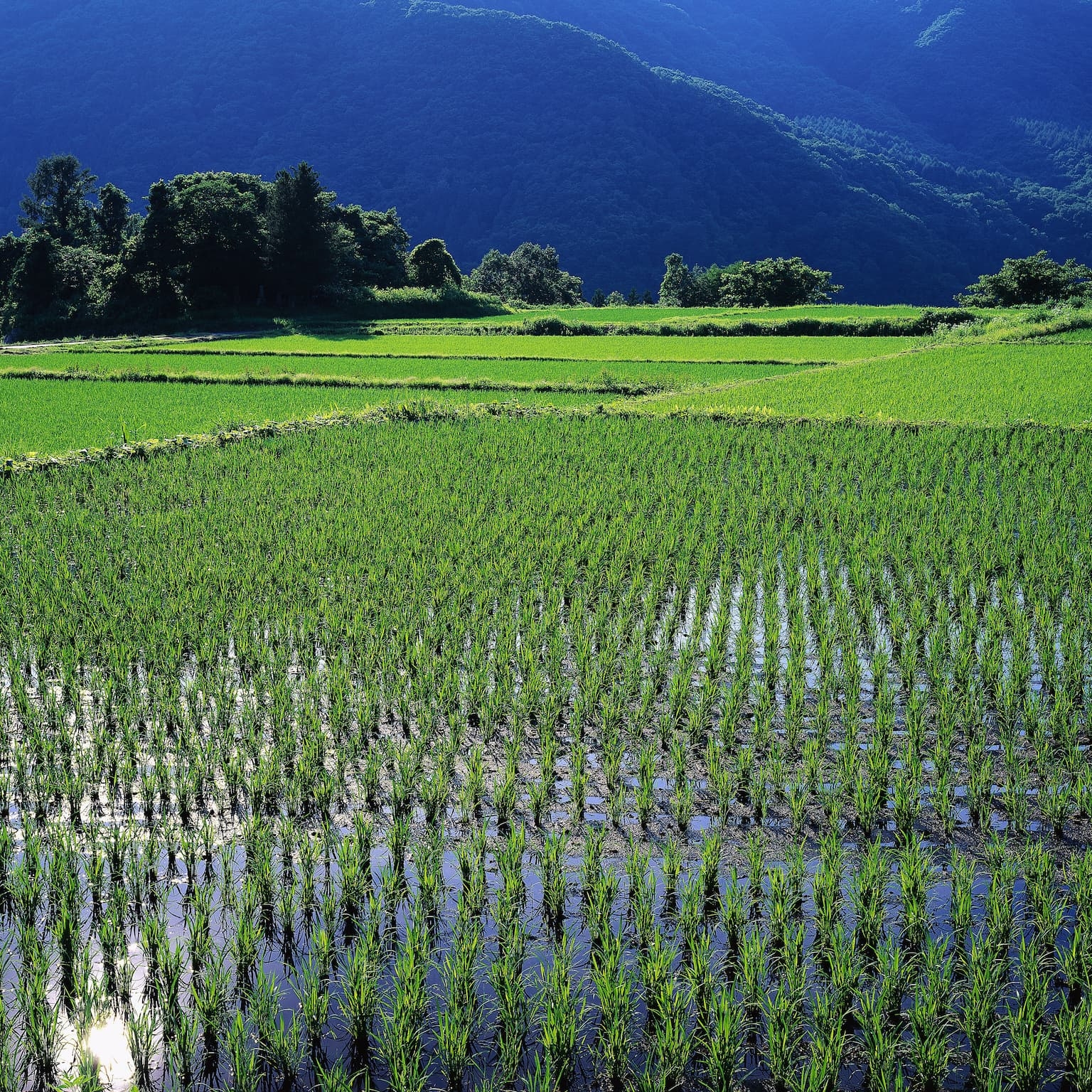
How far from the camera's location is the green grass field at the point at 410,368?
754 inches

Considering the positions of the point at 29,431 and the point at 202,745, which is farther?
the point at 29,431

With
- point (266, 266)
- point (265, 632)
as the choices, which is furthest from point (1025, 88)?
point (265, 632)

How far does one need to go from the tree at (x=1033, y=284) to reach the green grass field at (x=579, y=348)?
14.7 meters

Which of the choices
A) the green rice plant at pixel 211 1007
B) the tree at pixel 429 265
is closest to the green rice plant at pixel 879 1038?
the green rice plant at pixel 211 1007

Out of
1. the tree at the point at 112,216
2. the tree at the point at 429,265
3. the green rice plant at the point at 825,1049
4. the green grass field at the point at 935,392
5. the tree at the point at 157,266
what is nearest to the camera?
the green rice plant at the point at 825,1049

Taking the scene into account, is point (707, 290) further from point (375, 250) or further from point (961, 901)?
point (961, 901)

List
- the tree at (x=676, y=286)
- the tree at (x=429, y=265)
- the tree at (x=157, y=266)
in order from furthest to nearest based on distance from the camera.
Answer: the tree at (x=676, y=286), the tree at (x=429, y=265), the tree at (x=157, y=266)

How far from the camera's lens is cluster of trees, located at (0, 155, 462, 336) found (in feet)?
128

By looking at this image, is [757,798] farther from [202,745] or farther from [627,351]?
[627,351]

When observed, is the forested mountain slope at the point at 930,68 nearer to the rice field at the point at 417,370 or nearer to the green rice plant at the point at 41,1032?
the rice field at the point at 417,370

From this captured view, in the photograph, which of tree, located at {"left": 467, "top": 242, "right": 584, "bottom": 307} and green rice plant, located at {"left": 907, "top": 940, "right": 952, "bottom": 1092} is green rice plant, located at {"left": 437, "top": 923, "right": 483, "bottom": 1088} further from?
tree, located at {"left": 467, "top": 242, "right": 584, "bottom": 307}

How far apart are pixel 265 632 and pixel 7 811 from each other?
7.08ft

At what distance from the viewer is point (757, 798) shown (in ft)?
12.6

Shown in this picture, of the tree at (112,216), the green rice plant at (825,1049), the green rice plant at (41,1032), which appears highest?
→ the tree at (112,216)
